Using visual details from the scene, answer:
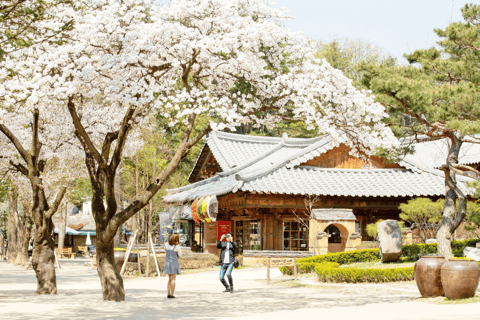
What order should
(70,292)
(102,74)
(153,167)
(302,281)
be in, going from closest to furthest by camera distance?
(102,74) < (70,292) < (302,281) < (153,167)

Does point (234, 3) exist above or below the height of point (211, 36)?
above

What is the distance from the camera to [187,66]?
43.7 feet

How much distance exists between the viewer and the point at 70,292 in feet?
52.5

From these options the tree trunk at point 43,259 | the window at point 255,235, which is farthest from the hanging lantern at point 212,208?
the tree trunk at point 43,259

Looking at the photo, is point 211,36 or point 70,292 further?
point 70,292

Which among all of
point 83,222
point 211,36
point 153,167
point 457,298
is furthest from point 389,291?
point 83,222

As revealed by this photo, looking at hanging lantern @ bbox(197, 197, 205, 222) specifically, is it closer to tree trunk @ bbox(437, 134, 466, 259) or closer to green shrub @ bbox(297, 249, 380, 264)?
green shrub @ bbox(297, 249, 380, 264)

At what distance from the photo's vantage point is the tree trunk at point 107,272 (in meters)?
13.0

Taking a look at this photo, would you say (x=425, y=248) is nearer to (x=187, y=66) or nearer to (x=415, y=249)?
(x=415, y=249)

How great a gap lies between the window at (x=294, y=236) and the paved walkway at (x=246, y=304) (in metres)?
8.20

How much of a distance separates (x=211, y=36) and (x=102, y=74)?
8.62ft

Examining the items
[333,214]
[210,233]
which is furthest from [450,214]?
[210,233]

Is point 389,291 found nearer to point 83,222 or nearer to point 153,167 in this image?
point 153,167

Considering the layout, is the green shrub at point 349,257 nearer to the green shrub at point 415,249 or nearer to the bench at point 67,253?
the green shrub at point 415,249
